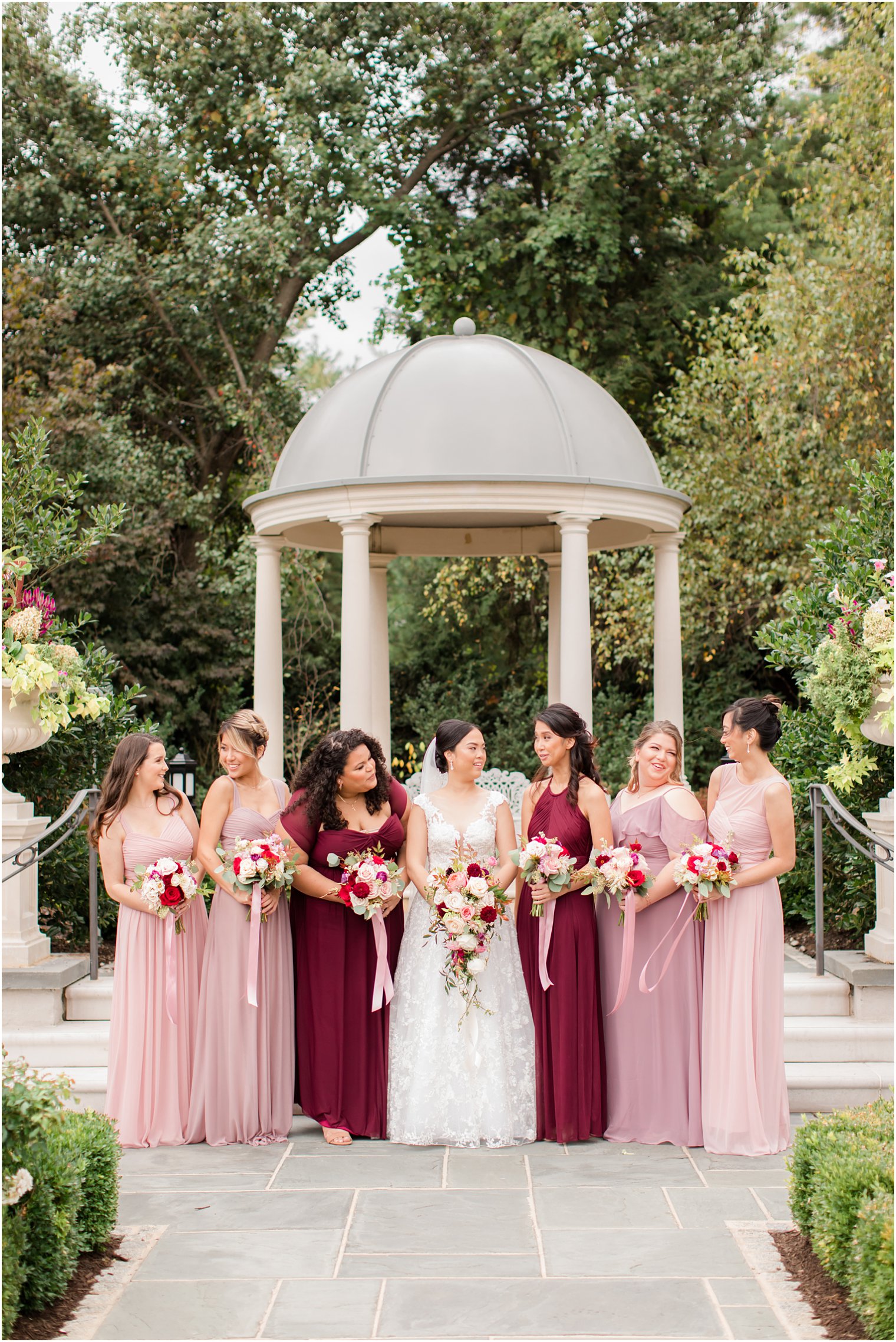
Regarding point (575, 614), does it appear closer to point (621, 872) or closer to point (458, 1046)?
point (621, 872)

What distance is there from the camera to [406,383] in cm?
1091

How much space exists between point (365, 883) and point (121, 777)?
4.72 ft

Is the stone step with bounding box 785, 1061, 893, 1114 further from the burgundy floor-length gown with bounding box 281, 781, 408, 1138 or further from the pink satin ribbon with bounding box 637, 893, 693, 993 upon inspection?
the burgundy floor-length gown with bounding box 281, 781, 408, 1138

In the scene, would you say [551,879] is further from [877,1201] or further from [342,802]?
[877,1201]

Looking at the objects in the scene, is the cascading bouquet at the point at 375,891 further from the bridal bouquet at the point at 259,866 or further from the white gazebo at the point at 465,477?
the white gazebo at the point at 465,477

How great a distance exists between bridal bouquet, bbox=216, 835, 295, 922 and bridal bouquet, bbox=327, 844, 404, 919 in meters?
0.23

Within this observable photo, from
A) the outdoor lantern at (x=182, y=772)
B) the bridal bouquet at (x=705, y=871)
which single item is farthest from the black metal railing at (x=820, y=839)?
the outdoor lantern at (x=182, y=772)

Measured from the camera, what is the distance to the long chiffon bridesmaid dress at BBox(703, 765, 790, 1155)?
6.08 m

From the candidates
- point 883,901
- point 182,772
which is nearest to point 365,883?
point 883,901

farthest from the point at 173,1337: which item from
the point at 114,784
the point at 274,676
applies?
the point at 274,676

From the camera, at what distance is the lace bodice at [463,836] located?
6469 mm

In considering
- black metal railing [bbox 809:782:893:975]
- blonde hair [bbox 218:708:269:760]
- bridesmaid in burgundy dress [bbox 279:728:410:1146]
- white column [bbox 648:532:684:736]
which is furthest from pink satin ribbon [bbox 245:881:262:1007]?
white column [bbox 648:532:684:736]

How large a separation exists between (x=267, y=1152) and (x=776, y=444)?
37.4 ft

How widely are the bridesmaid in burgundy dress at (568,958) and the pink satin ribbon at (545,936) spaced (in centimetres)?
2
